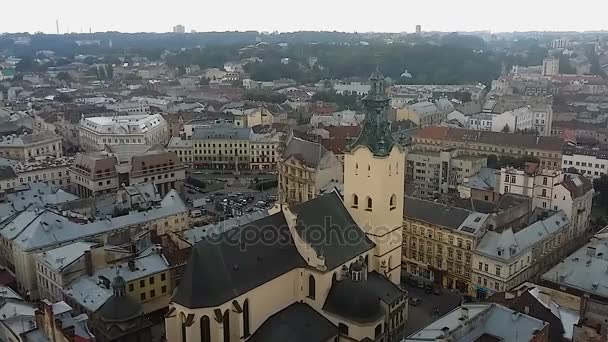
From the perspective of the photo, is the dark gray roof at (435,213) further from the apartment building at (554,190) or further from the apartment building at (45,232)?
the apartment building at (45,232)

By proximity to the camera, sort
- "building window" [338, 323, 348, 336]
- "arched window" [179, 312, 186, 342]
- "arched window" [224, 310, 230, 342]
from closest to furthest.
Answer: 1. "arched window" [179, 312, 186, 342]
2. "arched window" [224, 310, 230, 342]
3. "building window" [338, 323, 348, 336]

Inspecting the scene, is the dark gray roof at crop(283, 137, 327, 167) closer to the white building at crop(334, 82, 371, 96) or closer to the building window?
the building window

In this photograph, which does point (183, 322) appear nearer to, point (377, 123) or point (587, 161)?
point (377, 123)

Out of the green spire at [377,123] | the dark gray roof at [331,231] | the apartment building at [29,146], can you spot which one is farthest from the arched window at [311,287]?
the apartment building at [29,146]

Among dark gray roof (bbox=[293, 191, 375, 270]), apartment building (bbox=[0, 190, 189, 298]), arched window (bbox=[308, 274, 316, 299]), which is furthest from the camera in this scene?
apartment building (bbox=[0, 190, 189, 298])

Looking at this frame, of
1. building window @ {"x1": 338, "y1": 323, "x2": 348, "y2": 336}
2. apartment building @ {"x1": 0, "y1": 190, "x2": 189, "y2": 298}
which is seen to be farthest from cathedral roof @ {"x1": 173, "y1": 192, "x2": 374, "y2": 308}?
apartment building @ {"x1": 0, "y1": 190, "x2": 189, "y2": 298}

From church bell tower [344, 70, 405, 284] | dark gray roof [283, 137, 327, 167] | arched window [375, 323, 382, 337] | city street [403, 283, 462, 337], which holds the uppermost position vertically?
church bell tower [344, 70, 405, 284]

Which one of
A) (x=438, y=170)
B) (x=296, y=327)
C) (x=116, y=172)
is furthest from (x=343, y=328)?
(x=116, y=172)
